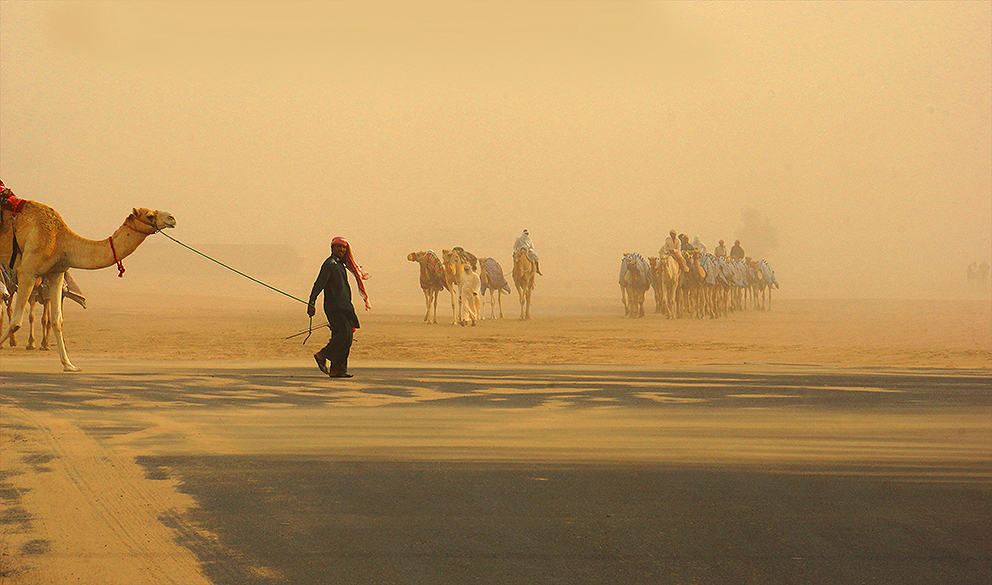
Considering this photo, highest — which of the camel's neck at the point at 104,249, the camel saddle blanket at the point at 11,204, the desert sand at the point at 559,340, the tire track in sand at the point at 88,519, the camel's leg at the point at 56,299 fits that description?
the camel saddle blanket at the point at 11,204

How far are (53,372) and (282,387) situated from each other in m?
3.60

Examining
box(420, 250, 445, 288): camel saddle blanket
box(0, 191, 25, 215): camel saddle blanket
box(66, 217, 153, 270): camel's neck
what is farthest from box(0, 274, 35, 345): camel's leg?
box(420, 250, 445, 288): camel saddle blanket

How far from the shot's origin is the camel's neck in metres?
11.7

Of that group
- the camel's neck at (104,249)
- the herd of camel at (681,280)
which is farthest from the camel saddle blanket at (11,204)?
the herd of camel at (681,280)

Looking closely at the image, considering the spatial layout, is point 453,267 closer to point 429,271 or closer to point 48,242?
point 429,271

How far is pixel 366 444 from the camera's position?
809 centimetres

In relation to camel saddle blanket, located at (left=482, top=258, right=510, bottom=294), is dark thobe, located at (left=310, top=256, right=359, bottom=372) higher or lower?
lower

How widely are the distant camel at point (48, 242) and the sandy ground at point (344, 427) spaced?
1364 millimetres

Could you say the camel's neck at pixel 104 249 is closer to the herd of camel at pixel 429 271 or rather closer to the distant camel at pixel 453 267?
the herd of camel at pixel 429 271

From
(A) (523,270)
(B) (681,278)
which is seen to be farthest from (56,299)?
(B) (681,278)

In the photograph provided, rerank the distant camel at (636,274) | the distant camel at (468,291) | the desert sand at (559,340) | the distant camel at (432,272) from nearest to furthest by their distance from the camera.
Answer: the desert sand at (559,340), the distant camel at (468,291), the distant camel at (432,272), the distant camel at (636,274)

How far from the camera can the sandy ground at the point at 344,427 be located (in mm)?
5574

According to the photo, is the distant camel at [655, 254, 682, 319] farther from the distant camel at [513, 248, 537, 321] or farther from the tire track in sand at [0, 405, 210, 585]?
the tire track in sand at [0, 405, 210, 585]

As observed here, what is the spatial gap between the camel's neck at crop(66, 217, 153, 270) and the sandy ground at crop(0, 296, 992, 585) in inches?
59.5
